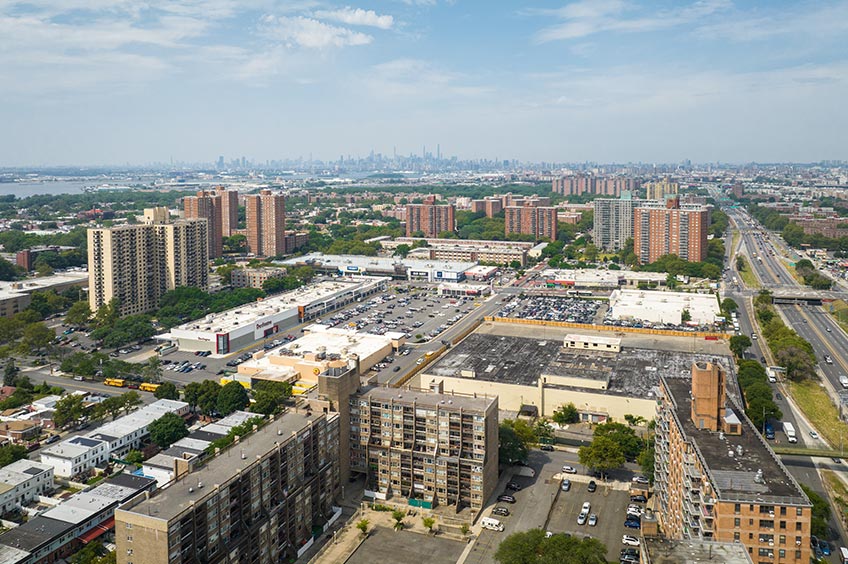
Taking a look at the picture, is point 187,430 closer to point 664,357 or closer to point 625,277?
point 664,357

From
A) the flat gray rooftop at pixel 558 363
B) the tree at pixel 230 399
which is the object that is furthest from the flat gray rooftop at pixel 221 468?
the flat gray rooftop at pixel 558 363

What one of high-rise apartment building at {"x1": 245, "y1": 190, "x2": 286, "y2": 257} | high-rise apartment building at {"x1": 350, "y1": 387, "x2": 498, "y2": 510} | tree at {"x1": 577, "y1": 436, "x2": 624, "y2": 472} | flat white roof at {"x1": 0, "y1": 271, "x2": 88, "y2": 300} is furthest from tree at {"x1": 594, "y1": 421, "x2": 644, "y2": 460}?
high-rise apartment building at {"x1": 245, "y1": 190, "x2": 286, "y2": 257}

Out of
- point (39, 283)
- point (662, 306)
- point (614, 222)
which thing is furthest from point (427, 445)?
point (614, 222)

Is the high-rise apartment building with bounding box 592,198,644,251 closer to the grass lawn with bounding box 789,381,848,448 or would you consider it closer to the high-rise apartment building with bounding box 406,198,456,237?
the high-rise apartment building with bounding box 406,198,456,237

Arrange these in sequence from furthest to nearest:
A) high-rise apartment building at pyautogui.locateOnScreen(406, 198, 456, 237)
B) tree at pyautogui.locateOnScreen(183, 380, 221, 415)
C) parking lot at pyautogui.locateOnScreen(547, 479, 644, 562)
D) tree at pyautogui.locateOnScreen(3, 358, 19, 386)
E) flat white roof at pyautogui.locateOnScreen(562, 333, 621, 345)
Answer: high-rise apartment building at pyautogui.locateOnScreen(406, 198, 456, 237) < flat white roof at pyautogui.locateOnScreen(562, 333, 621, 345) < tree at pyautogui.locateOnScreen(3, 358, 19, 386) < tree at pyautogui.locateOnScreen(183, 380, 221, 415) < parking lot at pyautogui.locateOnScreen(547, 479, 644, 562)

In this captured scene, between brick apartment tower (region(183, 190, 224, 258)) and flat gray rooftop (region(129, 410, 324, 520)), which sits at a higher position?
brick apartment tower (region(183, 190, 224, 258))

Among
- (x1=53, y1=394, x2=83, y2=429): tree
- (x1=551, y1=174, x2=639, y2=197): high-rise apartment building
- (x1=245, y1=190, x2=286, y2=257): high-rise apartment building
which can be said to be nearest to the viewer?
(x1=53, y1=394, x2=83, y2=429): tree

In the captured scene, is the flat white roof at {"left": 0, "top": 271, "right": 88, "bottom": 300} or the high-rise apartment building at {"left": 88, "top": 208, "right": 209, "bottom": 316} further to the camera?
the flat white roof at {"left": 0, "top": 271, "right": 88, "bottom": 300}
